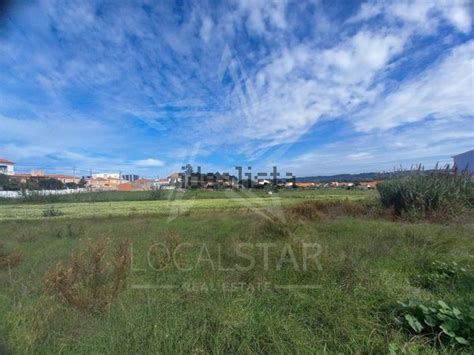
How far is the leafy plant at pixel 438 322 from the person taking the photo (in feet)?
6.93

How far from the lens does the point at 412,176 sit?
9852mm

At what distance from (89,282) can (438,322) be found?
3210 mm

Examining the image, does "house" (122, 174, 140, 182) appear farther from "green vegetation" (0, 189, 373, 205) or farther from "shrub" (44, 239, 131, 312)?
"shrub" (44, 239, 131, 312)

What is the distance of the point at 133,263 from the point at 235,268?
1.59 meters

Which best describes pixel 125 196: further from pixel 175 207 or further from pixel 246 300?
pixel 246 300

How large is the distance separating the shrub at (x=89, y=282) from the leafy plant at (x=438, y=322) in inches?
107

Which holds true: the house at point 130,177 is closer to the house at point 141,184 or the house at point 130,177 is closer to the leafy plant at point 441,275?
the house at point 141,184

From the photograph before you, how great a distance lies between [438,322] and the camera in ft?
7.38

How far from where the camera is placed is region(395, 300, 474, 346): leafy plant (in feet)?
6.93

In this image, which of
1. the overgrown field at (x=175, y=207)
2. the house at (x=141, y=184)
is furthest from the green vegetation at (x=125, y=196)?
the house at (x=141, y=184)

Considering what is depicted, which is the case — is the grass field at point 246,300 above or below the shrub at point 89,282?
below

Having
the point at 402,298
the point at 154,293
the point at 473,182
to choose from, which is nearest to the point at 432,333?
the point at 402,298

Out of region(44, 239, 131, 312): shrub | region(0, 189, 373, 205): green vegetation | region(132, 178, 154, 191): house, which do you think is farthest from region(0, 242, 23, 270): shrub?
region(132, 178, 154, 191): house

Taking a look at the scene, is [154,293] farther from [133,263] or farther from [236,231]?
[236,231]
